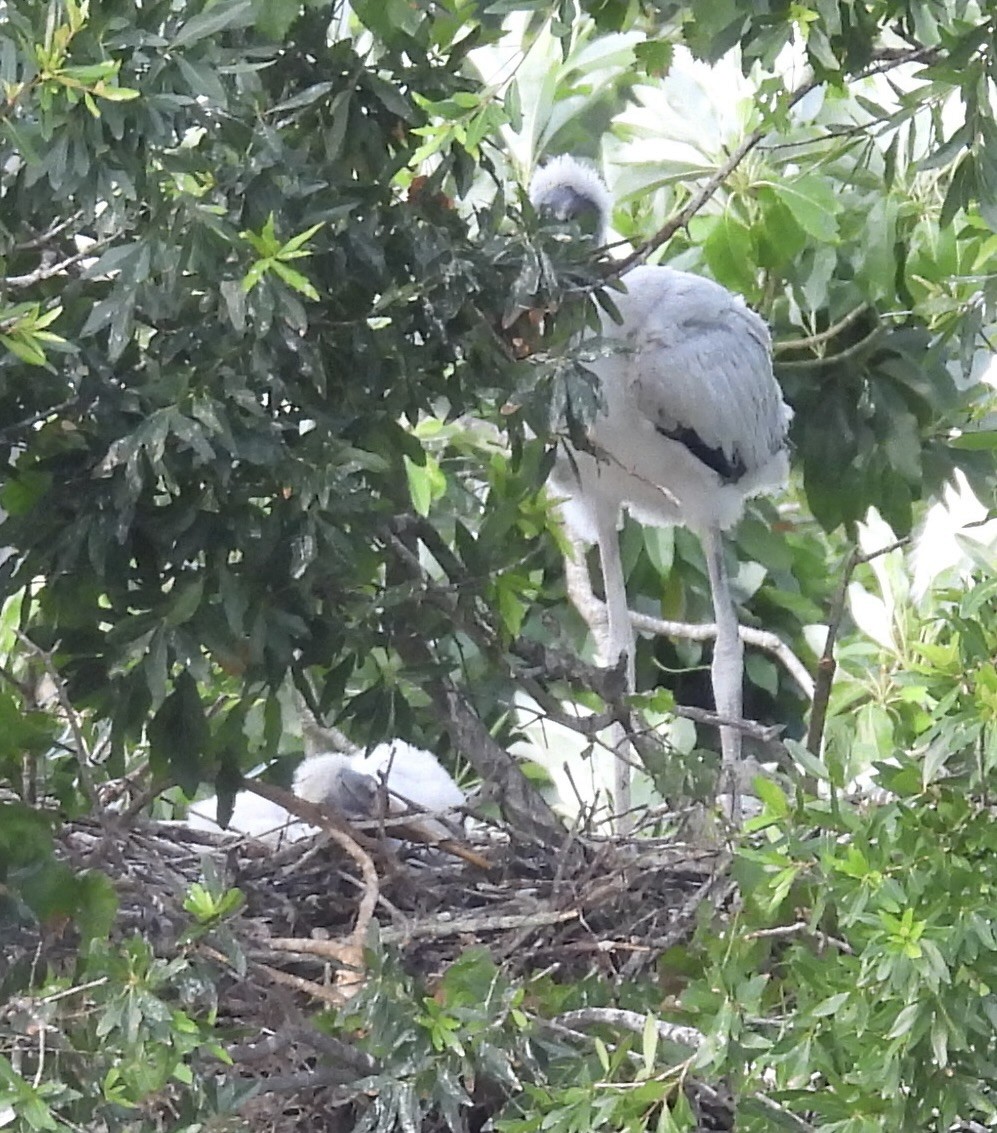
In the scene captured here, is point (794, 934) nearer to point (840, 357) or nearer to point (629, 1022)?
point (629, 1022)

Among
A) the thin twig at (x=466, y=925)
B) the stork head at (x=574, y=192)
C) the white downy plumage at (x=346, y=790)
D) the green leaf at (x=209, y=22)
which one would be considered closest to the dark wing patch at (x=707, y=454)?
the stork head at (x=574, y=192)

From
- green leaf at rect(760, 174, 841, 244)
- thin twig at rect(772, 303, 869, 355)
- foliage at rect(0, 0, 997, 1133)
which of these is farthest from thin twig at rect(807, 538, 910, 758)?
thin twig at rect(772, 303, 869, 355)

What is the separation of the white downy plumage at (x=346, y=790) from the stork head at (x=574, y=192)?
3.30ft

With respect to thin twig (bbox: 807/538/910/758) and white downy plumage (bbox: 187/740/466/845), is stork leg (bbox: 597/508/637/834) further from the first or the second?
thin twig (bbox: 807/538/910/758)

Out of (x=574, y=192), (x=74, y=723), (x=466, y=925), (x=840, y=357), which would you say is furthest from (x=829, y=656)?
(x=574, y=192)

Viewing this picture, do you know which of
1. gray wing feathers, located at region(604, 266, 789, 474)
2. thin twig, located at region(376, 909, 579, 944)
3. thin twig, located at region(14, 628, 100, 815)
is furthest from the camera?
gray wing feathers, located at region(604, 266, 789, 474)

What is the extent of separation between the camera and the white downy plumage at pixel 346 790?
2799 millimetres

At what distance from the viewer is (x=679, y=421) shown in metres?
2.92

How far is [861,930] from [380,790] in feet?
3.03

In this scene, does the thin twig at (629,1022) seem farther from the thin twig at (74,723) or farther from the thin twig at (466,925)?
the thin twig at (74,723)

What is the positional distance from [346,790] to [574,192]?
1.17 meters

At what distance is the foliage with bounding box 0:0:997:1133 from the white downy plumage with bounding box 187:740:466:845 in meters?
0.62

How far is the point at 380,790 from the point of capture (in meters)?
2.05

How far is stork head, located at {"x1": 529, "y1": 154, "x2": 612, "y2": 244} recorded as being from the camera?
9.53ft
